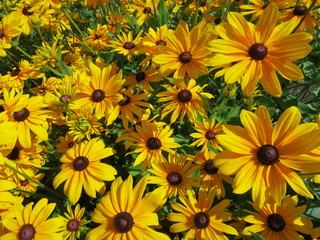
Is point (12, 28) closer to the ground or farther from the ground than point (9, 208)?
farther from the ground

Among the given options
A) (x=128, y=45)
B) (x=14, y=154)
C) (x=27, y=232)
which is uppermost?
(x=128, y=45)

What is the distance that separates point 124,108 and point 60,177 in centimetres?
52

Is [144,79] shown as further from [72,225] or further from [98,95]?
[72,225]

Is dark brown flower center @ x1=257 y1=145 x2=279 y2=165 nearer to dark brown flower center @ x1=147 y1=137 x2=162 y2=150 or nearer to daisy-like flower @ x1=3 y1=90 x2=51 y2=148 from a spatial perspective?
dark brown flower center @ x1=147 y1=137 x2=162 y2=150

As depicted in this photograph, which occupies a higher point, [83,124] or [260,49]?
[260,49]

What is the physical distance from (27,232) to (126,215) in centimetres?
44

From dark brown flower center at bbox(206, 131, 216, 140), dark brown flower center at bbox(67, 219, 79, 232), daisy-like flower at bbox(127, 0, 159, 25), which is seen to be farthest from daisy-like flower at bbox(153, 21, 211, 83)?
daisy-like flower at bbox(127, 0, 159, 25)

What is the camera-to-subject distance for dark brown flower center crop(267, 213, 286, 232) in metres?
1.26

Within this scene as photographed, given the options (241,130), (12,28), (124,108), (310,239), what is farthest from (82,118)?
(310,239)

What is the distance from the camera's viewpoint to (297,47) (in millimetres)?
983

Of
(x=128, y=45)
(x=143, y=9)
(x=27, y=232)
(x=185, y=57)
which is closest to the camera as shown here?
(x=27, y=232)

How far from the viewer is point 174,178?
145 cm

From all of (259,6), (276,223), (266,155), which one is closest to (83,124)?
(266,155)

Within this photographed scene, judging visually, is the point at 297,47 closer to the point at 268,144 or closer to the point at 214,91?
the point at 268,144
